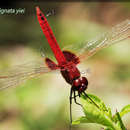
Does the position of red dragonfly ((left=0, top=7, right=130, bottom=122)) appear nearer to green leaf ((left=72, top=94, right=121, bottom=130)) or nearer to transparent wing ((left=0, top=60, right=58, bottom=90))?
transparent wing ((left=0, top=60, right=58, bottom=90))

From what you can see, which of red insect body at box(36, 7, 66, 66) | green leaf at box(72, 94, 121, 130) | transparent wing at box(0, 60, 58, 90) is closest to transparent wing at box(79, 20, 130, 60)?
red insect body at box(36, 7, 66, 66)

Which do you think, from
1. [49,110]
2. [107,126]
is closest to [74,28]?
[49,110]

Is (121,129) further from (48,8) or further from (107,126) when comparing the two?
(48,8)

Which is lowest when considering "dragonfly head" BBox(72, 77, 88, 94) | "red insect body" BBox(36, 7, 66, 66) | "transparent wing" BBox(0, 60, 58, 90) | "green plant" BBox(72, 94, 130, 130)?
"green plant" BBox(72, 94, 130, 130)

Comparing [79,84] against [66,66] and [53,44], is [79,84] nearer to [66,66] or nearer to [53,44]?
[66,66]

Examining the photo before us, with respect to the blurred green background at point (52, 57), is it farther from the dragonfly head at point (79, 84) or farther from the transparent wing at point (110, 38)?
the dragonfly head at point (79, 84)

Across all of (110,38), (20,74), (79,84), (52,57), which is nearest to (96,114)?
(79,84)

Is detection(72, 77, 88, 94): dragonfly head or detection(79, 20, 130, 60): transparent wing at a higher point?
detection(79, 20, 130, 60): transparent wing
